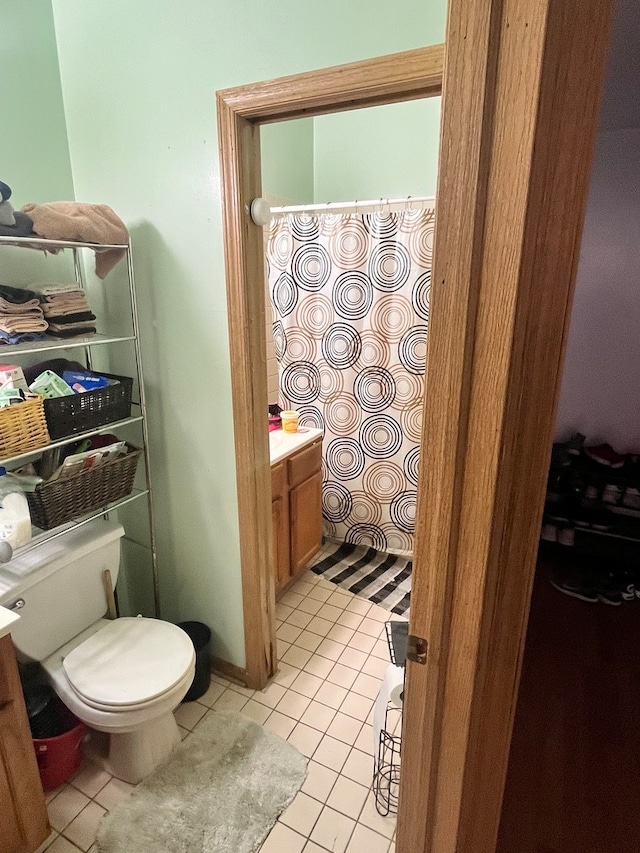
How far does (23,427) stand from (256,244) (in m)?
0.89

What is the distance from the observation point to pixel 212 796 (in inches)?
59.6

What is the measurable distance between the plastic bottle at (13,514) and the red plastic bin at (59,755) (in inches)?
25.3

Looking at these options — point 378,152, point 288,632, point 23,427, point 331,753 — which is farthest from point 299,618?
point 378,152

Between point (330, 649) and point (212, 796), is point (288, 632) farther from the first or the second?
point (212, 796)

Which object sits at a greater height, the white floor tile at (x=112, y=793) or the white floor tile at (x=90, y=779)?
the white floor tile at (x=112, y=793)

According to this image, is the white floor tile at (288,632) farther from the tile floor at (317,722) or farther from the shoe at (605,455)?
the shoe at (605,455)

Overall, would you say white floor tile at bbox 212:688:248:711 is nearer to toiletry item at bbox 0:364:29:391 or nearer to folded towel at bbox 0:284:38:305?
toiletry item at bbox 0:364:29:391

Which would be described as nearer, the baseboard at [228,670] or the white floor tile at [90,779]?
the white floor tile at [90,779]

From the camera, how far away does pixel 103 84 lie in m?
1.62

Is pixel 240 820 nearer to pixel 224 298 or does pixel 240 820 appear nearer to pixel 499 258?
pixel 224 298

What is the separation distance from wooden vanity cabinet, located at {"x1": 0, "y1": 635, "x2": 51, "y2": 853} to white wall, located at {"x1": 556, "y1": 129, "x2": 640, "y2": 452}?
2600 mm

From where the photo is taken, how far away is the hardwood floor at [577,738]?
4.42 ft

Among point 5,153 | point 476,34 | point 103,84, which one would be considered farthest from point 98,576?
point 476,34

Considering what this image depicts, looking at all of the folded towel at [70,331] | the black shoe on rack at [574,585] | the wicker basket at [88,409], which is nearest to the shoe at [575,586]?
the black shoe on rack at [574,585]
